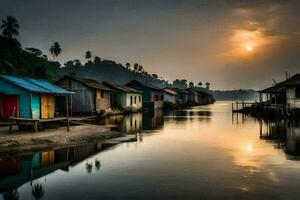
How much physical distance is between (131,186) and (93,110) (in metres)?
35.3

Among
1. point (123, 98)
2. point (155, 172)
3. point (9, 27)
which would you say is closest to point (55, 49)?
point (9, 27)

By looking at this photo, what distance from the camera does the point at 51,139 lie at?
20.9 metres

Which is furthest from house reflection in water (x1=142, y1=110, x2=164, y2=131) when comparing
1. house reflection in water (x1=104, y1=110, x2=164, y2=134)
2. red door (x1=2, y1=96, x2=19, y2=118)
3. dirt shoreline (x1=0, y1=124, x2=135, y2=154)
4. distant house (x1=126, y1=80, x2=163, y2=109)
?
distant house (x1=126, y1=80, x2=163, y2=109)

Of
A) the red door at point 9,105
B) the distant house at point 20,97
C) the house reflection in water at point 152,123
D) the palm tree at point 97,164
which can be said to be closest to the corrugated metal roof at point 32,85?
the distant house at point 20,97

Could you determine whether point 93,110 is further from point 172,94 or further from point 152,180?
point 172,94

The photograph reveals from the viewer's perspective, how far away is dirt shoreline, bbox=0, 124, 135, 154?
61.8 ft

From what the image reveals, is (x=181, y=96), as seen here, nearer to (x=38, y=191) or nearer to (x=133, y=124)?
(x=133, y=124)

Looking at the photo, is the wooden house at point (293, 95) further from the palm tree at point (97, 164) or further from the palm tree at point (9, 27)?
the palm tree at point (9, 27)

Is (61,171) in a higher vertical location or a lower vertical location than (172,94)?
lower

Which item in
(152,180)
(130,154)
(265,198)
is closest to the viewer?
(265,198)

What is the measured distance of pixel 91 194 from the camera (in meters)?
10.8

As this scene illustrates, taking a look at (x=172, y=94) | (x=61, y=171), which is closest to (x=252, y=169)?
(x=61, y=171)

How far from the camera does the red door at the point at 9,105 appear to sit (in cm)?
2776

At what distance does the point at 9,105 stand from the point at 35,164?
1465cm
